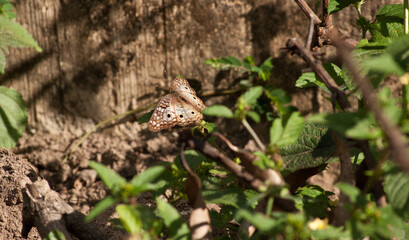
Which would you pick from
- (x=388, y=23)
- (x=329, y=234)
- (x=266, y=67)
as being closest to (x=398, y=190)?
(x=329, y=234)

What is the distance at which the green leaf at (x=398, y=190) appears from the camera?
126cm

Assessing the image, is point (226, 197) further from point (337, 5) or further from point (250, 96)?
point (337, 5)

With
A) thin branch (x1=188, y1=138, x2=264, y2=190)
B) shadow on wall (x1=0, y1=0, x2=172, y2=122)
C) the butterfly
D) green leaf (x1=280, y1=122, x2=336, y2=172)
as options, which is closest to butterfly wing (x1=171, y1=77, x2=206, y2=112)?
the butterfly

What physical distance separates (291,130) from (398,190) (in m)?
0.35

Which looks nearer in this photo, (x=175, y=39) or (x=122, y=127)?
(x=175, y=39)

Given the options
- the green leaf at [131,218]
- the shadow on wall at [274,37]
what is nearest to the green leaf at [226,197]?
the green leaf at [131,218]

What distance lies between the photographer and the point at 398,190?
49.9 inches

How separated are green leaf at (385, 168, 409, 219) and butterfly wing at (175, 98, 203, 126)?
1.28 m

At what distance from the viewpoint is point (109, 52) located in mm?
2766

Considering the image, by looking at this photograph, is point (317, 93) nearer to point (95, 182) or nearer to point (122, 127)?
point (122, 127)

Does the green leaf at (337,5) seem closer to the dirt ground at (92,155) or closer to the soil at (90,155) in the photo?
the dirt ground at (92,155)

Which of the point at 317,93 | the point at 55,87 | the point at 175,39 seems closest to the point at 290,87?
the point at 317,93

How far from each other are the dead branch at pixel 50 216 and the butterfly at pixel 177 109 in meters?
0.70

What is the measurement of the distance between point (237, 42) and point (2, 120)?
1338mm
